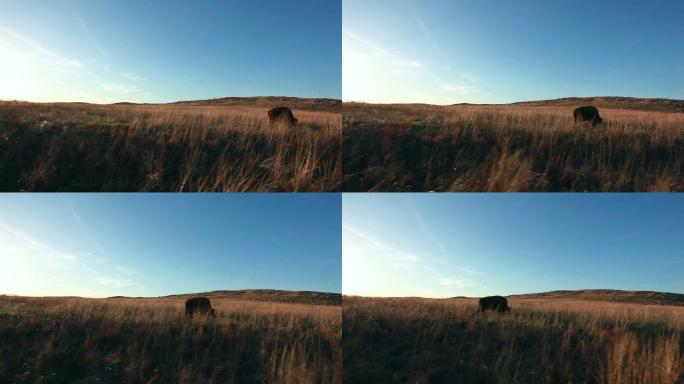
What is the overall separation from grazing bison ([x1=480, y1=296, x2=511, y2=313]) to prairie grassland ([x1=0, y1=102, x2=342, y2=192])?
14.4ft

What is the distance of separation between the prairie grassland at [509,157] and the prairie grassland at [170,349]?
273cm

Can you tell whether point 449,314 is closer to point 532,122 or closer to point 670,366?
point 670,366

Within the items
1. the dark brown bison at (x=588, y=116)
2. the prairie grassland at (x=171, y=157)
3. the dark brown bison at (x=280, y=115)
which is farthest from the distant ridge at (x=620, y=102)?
the prairie grassland at (x=171, y=157)

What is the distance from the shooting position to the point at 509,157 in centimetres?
873

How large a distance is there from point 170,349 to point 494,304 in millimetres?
6563

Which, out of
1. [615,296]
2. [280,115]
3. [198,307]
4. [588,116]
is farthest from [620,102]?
[198,307]

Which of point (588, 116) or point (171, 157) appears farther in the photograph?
point (588, 116)

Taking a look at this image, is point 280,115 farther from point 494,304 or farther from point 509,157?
point 494,304

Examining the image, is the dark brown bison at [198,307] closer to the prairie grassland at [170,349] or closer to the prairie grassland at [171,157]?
the prairie grassland at [170,349]

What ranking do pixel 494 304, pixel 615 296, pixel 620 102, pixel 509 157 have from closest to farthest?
1. pixel 509 157
2. pixel 494 304
3. pixel 615 296
4. pixel 620 102

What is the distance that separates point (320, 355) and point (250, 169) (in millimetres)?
3634

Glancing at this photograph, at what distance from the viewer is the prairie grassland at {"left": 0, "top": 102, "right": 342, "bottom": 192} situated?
27.1 ft

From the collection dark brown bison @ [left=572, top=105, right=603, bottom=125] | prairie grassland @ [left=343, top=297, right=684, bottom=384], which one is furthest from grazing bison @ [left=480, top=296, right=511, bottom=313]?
dark brown bison @ [left=572, top=105, right=603, bottom=125]

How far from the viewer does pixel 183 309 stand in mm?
10227
